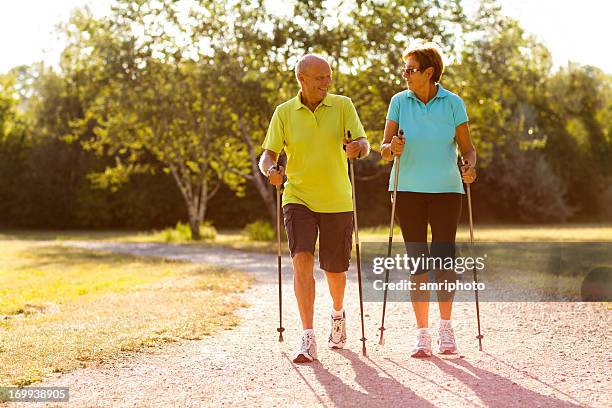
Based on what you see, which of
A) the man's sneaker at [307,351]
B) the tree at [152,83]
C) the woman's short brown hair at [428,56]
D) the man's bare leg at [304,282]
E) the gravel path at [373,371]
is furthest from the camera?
the tree at [152,83]

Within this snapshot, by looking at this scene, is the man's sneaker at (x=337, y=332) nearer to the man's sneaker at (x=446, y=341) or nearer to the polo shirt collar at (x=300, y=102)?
the man's sneaker at (x=446, y=341)

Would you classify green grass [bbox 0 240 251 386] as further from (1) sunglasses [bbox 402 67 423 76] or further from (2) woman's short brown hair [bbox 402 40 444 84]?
(2) woman's short brown hair [bbox 402 40 444 84]

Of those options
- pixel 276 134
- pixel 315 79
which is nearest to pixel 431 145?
pixel 315 79

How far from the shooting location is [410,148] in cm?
653

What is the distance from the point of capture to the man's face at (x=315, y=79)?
21.3ft

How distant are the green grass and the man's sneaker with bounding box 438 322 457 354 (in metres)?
2.33

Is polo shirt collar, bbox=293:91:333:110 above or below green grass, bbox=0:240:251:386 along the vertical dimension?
above

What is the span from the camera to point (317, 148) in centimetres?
655

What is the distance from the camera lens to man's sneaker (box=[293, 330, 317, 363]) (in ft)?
21.0

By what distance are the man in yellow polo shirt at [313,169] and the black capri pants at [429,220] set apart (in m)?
0.44

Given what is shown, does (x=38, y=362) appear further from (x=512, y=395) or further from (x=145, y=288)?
(x=145, y=288)

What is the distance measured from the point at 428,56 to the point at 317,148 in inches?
40.9

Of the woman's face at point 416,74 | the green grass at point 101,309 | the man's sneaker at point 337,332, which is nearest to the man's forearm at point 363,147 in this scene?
the woman's face at point 416,74

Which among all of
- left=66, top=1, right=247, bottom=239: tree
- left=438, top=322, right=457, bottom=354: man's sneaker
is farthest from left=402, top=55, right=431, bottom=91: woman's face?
left=66, top=1, right=247, bottom=239: tree
